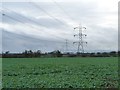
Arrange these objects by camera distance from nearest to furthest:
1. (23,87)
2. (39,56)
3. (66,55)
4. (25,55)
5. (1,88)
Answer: (1,88) → (23,87) → (25,55) → (39,56) → (66,55)

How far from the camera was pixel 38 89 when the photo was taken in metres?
11.5

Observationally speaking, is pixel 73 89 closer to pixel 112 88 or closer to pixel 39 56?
pixel 112 88

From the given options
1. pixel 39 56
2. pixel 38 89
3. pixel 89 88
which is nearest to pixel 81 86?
pixel 89 88

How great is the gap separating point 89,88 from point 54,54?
8742 centimetres

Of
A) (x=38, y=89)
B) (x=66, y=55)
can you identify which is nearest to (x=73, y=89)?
(x=38, y=89)

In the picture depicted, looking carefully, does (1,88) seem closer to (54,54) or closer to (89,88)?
(89,88)

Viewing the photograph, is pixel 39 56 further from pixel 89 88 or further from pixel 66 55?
pixel 89 88

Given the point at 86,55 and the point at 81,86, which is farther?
the point at 86,55

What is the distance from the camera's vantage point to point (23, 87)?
12.1 m

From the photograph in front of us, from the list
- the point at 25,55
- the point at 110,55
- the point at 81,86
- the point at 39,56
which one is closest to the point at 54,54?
the point at 39,56

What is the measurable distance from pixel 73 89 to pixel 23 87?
6.86ft

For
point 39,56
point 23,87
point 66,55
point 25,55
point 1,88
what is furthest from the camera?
point 66,55

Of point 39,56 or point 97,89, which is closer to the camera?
point 97,89

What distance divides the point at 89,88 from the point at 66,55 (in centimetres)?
9194
